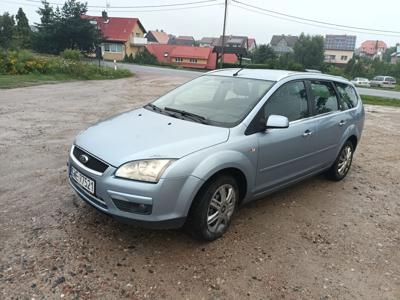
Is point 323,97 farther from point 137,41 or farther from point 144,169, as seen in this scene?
point 137,41

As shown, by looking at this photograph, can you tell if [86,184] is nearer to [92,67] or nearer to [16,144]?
[16,144]

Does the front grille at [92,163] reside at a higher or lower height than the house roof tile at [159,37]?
lower

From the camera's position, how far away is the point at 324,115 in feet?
14.8

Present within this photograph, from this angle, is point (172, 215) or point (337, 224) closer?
point (172, 215)

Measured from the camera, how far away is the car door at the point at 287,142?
144 inches

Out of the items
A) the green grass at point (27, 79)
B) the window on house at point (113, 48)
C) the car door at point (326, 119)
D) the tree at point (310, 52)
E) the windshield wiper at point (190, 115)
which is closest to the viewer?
the windshield wiper at point (190, 115)

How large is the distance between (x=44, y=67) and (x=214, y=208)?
1912 centimetres

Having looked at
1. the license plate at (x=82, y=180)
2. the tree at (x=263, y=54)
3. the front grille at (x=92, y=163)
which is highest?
the tree at (x=263, y=54)

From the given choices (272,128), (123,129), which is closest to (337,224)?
(272,128)

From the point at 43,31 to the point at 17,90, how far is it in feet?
98.3

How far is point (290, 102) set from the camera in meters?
4.05

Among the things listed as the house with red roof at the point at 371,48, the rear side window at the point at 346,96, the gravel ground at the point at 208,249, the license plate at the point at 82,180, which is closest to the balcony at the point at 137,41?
the gravel ground at the point at 208,249

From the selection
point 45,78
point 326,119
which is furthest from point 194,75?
point 326,119

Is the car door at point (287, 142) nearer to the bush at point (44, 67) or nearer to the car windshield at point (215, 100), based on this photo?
the car windshield at point (215, 100)
